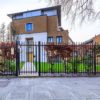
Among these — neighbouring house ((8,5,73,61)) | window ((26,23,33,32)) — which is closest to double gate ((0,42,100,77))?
neighbouring house ((8,5,73,61))

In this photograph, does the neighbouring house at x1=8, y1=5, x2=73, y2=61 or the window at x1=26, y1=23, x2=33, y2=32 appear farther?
the window at x1=26, y1=23, x2=33, y2=32

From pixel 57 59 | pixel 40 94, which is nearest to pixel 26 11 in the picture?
pixel 57 59

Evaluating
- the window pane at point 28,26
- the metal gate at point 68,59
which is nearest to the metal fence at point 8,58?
the metal gate at point 68,59

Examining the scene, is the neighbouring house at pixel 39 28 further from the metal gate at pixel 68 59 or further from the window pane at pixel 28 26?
the metal gate at pixel 68 59

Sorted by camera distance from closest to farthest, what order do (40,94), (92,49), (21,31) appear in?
(40,94) < (92,49) < (21,31)

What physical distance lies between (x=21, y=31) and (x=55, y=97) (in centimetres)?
4886

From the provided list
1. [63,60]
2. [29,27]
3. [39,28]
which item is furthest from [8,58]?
[29,27]

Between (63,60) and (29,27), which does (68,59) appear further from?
(29,27)

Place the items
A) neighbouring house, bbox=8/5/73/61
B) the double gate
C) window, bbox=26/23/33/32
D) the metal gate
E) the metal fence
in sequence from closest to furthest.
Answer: the metal fence
the double gate
the metal gate
neighbouring house, bbox=8/5/73/61
window, bbox=26/23/33/32

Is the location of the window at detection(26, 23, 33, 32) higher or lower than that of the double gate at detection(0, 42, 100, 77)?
higher

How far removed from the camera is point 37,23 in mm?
57125

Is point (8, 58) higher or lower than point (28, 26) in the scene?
lower

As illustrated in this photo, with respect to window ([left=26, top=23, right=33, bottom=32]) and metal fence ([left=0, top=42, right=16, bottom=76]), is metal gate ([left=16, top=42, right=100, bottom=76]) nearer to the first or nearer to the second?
metal fence ([left=0, top=42, right=16, bottom=76])

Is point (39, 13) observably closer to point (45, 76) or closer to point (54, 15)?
point (54, 15)
